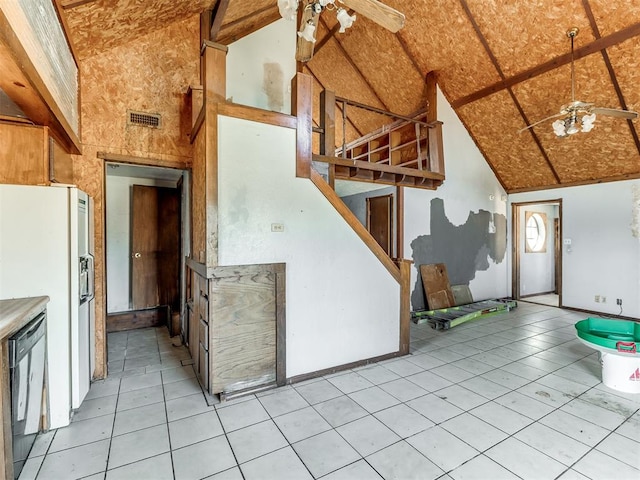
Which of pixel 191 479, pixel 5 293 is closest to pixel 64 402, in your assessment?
pixel 5 293

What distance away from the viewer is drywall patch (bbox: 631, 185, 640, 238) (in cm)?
514

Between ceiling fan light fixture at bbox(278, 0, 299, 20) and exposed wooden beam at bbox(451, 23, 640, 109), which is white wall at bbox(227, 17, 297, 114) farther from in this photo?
exposed wooden beam at bbox(451, 23, 640, 109)

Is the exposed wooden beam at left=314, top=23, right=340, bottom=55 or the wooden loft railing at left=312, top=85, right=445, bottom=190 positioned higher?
the exposed wooden beam at left=314, top=23, right=340, bottom=55

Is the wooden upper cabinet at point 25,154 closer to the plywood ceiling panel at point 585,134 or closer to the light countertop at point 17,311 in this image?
the light countertop at point 17,311

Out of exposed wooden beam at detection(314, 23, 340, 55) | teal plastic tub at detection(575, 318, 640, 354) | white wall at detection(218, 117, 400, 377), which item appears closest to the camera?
white wall at detection(218, 117, 400, 377)

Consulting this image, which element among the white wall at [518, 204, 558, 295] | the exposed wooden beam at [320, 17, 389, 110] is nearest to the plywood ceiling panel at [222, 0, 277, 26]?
the exposed wooden beam at [320, 17, 389, 110]

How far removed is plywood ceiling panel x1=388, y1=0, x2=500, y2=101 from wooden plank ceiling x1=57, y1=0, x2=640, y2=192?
2 centimetres

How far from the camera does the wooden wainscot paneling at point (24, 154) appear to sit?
2.27 metres

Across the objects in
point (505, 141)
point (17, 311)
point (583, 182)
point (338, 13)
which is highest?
point (505, 141)

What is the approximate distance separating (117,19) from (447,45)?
4.62 meters

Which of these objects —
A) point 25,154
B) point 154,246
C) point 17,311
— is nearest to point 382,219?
point 154,246

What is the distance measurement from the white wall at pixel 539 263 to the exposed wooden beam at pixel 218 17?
23.4 ft

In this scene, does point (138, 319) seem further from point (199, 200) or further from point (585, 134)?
point (585, 134)

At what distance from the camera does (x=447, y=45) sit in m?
5.03
